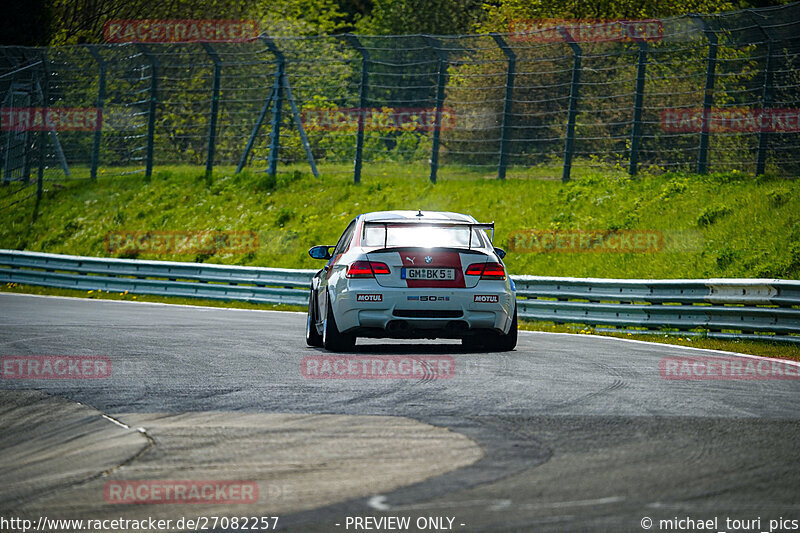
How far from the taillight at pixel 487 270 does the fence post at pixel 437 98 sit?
15676 mm

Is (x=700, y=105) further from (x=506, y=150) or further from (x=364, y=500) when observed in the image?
(x=364, y=500)

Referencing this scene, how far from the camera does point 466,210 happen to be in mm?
26719

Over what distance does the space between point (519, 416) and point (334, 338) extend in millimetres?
4720

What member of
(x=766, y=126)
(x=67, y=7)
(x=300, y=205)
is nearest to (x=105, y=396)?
(x=766, y=126)

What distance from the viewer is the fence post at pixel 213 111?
1212 inches

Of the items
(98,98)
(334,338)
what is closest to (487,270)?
(334,338)

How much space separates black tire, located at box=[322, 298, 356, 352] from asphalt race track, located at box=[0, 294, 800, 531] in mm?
138

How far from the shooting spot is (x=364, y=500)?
523 cm

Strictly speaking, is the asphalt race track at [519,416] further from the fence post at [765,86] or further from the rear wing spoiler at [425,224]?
the fence post at [765,86]

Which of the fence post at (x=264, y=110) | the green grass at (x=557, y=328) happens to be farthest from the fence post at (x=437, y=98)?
the green grass at (x=557, y=328)

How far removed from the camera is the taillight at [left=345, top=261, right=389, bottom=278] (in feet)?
38.9

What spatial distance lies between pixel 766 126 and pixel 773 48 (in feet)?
4.78

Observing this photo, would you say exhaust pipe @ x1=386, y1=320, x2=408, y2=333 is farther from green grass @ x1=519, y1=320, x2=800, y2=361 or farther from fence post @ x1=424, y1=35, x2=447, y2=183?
fence post @ x1=424, y1=35, x2=447, y2=183

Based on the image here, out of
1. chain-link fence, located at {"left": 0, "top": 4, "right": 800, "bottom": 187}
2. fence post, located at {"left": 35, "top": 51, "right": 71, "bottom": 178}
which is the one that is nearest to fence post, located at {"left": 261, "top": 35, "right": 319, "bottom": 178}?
chain-link fence, located at {"left": 0, "top": 4, "right": 800, "bottom": 187}
